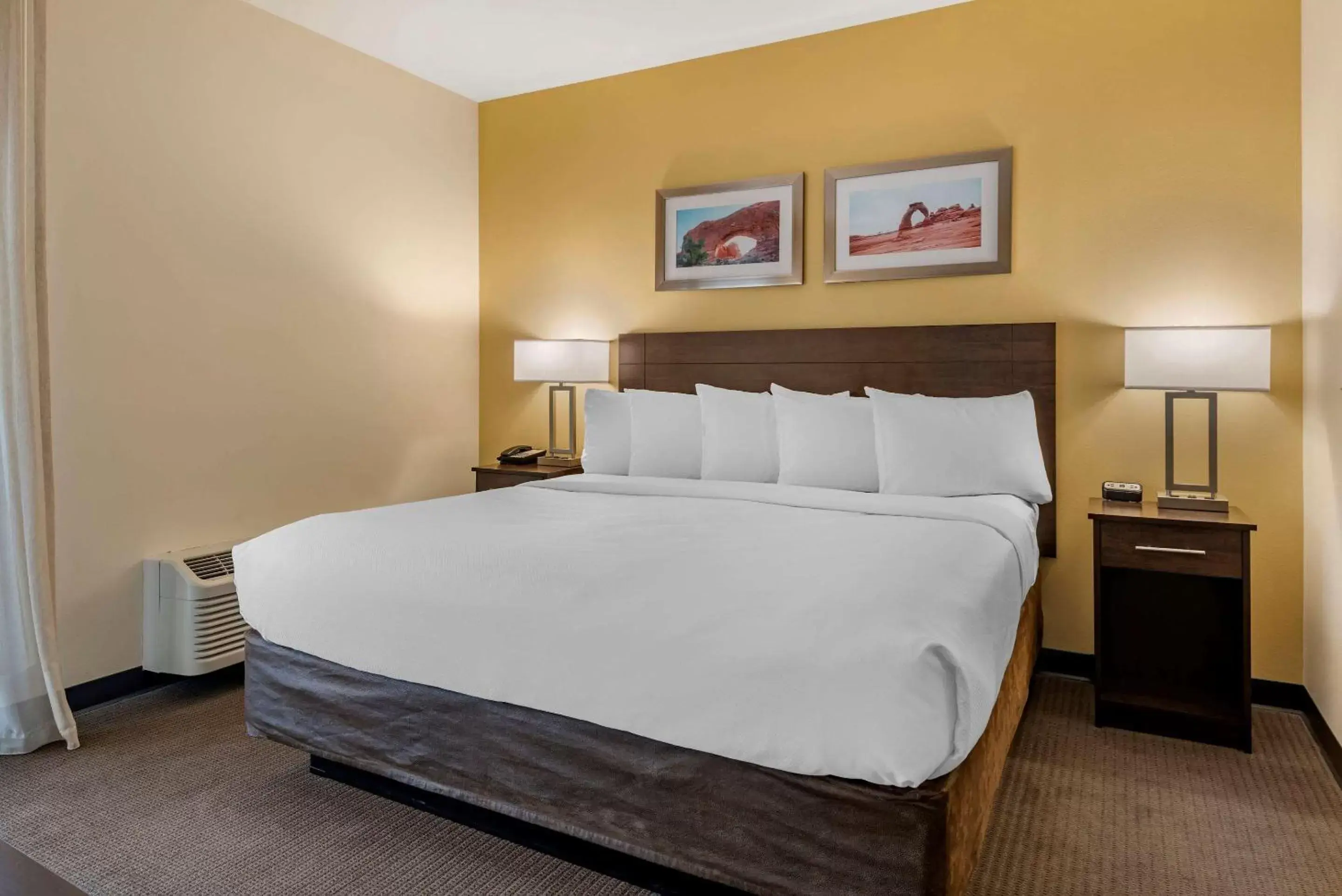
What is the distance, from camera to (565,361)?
4316mm

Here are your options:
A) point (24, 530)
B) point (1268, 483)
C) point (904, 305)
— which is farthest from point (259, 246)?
point (1268, 483)

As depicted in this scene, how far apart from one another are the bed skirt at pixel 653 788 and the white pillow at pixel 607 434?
5.68 feet

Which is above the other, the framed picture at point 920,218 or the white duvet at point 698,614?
the framed picture at point 920,218

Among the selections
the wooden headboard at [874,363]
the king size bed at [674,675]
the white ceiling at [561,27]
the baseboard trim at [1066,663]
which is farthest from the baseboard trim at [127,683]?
the baseboard trim at [1066,663]

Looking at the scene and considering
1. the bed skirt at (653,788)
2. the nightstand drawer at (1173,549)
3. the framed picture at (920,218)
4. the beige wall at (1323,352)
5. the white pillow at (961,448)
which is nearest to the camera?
the bed skirt at (653,788)

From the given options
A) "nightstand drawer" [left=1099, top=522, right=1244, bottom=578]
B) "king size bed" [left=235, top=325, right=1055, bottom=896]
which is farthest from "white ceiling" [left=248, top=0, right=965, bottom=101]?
"nightstand drawer" [left=1099, top=522, right=1244, bottom=578]

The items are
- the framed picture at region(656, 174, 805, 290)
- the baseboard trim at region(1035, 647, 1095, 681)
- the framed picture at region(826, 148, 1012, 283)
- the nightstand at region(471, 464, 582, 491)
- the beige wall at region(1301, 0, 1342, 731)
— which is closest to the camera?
the beige wall at region(1301, 0, 1342, 731)

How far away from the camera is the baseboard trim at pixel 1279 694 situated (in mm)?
2646

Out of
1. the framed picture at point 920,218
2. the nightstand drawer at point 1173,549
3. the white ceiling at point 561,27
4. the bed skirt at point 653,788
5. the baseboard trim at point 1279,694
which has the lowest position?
the baseboard trim at point 1279,694

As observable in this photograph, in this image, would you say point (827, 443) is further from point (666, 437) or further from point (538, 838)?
point (538, 838)

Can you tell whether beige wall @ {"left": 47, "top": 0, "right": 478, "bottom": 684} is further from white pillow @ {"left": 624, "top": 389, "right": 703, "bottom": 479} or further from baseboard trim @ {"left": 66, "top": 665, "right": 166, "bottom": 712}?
white pillow @ {"left": 624, "top": 389, "right": 703, "bottom": 479}

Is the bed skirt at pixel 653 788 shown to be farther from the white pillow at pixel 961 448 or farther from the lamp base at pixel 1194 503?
the lamp base at pixel 1194 503

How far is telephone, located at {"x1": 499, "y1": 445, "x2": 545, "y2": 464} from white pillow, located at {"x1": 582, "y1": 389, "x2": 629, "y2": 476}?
2.17 ft

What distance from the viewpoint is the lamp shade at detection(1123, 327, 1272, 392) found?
286cm
